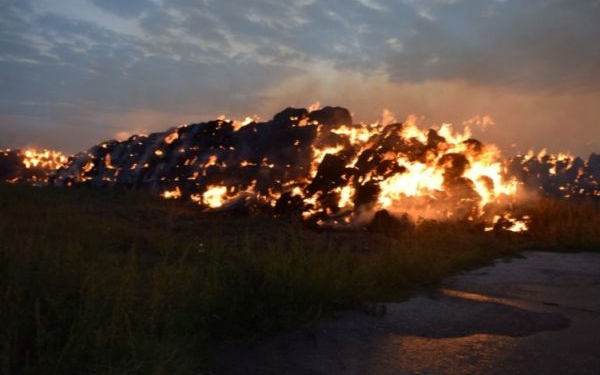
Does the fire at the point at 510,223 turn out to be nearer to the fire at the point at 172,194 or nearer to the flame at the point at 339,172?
the flame at the point at 339,172

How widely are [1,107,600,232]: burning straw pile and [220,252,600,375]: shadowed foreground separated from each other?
6.10 meters

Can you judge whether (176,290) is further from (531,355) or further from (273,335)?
(531,355)

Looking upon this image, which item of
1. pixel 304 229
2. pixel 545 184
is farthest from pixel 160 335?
pixel 545 184

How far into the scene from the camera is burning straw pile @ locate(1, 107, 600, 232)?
1337 centimetres

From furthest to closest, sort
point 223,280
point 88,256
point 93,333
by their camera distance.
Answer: point 88,256
point 223,280
point 93,333

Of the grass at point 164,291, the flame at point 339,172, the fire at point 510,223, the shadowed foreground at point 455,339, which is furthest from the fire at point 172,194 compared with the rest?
the shadowed foreground at point 455,339

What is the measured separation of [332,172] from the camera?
14.8 m

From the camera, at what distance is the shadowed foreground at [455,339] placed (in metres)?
4.52

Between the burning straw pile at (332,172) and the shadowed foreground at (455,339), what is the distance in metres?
6.10

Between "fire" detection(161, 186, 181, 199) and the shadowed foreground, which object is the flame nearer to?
"fire" detection(161, 186, 181, 199)

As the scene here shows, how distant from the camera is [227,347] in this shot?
502 cm

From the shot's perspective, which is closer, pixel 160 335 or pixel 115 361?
pixel 115 361

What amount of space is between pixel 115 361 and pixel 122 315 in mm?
440

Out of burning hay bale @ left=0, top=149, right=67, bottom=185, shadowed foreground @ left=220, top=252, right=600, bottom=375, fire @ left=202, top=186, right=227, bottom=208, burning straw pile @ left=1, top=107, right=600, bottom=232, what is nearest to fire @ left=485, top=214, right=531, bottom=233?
burning straw pile @ left=1, top=107, right=600, bottom=232
